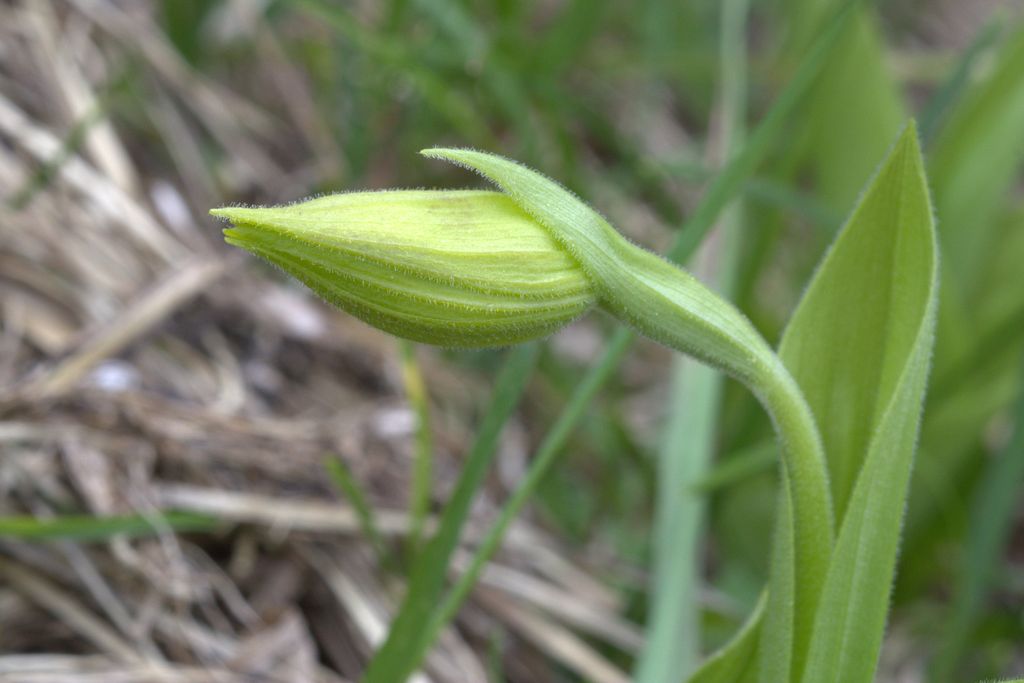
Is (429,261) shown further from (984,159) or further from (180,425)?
(984,159)

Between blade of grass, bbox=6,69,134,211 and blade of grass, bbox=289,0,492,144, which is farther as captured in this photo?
blade of grass, bbox=289,0,492,144

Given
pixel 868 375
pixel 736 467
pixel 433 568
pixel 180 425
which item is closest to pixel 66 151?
pixel 180 425

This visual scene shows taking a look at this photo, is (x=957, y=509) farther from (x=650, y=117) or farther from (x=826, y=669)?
(x=650, y=117)

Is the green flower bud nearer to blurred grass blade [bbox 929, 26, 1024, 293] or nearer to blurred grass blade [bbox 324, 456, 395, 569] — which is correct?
blurred grass blade [bbox 324, 456, 395, 569]

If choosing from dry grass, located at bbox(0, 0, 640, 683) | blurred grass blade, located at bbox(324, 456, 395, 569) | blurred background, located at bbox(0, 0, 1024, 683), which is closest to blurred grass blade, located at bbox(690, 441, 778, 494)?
blurred background, located at bbox(0, 0, 1024, 683)

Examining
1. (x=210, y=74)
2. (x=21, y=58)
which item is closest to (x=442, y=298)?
(x=21, y=58)

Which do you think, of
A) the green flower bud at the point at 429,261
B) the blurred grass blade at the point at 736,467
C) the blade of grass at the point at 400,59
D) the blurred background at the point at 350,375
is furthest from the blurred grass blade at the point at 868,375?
the blade of grass at the point at 400,59
